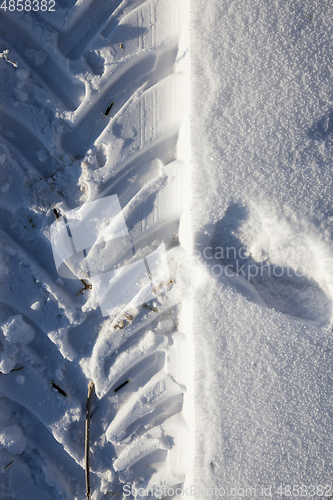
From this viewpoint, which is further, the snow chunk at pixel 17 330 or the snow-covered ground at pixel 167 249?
the snow chunk at pixel 17 330

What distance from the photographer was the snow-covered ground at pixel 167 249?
1031 millimetres

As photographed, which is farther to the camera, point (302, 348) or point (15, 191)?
point (15, 191)

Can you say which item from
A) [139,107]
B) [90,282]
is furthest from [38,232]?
[139,107]

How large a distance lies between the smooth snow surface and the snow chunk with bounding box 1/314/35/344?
0.69 m

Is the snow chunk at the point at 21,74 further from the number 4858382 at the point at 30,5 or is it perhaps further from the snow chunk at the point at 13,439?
the snow chunk at the point at 13,439

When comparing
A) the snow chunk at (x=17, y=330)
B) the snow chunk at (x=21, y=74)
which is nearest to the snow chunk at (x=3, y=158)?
the snow chunk at (x=21, y=74)

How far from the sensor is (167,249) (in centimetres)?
119

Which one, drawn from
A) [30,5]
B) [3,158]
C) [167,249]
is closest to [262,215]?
[167,249]

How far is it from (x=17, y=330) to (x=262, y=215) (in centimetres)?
104

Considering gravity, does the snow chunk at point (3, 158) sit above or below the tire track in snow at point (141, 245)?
above

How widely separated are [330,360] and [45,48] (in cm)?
161

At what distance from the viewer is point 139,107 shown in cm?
118

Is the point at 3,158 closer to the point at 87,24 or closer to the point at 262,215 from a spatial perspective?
the point at 87,24

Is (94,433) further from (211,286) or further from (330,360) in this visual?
(330,360)
